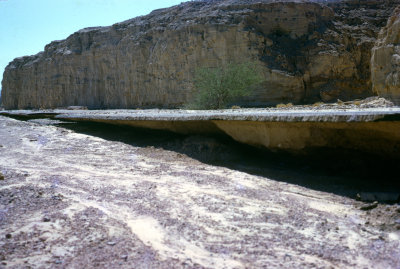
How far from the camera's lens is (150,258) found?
107 inches

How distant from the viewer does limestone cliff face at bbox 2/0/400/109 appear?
22797 millimetres

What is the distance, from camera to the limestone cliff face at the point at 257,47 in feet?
74.8

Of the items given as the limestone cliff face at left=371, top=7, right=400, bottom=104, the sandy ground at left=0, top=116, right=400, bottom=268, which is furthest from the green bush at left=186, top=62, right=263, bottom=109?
the sandy ground at left=0, top=116, right=400, bottom=268

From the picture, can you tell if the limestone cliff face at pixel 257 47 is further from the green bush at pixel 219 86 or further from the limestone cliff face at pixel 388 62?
the limestone cliff face at pixel 388 62

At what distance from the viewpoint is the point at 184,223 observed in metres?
3.53

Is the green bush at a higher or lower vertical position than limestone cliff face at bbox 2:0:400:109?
lower

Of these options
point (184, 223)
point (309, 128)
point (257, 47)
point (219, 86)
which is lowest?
point (184, 223)

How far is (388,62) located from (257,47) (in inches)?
450

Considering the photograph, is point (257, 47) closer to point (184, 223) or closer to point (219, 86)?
point (219, 86)

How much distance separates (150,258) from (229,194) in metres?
2.06

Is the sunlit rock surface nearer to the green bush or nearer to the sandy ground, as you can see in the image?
the sandy ground

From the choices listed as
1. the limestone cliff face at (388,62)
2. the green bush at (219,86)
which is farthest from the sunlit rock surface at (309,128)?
the green bush at (219,86)

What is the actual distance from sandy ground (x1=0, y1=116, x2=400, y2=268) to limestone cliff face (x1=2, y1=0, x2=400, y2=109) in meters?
17.4

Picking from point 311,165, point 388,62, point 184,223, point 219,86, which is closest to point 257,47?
point 219,86
